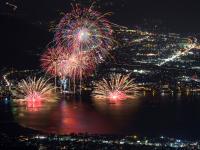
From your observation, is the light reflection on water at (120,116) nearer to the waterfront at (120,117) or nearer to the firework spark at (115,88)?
the waterfront at (120,117)

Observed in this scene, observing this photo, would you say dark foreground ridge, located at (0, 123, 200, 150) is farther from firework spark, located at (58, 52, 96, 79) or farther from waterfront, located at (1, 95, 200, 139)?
firework spark, located at (58, 52, 96, 79)

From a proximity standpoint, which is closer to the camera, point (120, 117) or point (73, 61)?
point (73, 61)

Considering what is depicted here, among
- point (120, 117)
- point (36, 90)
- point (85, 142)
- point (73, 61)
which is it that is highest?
point (73, 61)

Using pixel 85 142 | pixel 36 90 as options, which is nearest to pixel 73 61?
pixel 36 90

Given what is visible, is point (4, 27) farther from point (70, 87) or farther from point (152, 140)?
point (152, 140)

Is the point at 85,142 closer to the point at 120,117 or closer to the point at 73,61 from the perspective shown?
the point at 120,117
